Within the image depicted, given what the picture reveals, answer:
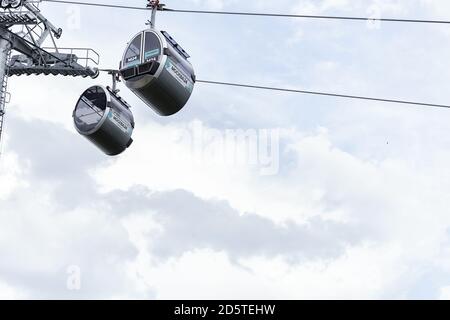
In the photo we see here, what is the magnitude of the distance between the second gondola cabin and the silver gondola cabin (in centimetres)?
273

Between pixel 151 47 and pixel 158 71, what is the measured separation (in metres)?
0.72

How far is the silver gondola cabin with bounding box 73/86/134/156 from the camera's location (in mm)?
21891

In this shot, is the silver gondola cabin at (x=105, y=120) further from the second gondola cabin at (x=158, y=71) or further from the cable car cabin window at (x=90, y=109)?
the second gondola cabin at (x=158, y=71)

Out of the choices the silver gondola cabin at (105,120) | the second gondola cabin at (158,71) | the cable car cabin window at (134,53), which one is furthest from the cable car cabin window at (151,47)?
the silver gondola cabin at (105,120)

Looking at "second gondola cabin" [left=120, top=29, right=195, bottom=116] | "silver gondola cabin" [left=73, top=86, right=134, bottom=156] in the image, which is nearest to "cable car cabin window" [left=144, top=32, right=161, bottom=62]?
"second gondola cabin" [left=120, top=29, right=195, bottom=116]

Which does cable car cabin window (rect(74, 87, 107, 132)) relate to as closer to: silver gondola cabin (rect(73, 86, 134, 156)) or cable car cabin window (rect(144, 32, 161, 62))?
silver gondola cabin (rect(73, 86, 134, 156))

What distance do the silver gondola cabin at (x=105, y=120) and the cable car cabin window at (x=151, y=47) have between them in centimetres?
331

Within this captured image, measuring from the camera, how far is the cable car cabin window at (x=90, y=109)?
22.0 metres

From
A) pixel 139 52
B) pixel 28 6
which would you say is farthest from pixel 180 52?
pixel 28 6

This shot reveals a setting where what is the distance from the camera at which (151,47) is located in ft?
62.7

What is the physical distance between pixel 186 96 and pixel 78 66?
7.35 m

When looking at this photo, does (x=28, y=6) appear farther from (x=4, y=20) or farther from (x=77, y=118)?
(x=77, y=118)

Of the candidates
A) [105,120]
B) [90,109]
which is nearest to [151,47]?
[105,120]

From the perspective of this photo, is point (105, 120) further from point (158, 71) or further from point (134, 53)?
point (158, 71)
